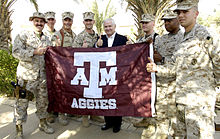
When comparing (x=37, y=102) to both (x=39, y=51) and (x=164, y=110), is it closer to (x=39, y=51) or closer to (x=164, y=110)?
(x=39, y=51)

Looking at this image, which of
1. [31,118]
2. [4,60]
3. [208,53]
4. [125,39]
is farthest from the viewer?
[4,60]

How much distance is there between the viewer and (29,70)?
2.99 m

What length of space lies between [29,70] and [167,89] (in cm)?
251

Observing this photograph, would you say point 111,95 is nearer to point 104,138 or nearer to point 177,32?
point 104,138

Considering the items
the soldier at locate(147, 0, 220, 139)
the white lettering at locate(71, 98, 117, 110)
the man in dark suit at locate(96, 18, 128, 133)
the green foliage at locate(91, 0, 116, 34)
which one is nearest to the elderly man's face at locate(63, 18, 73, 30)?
the man in dark suit at locate(96, 18, 128, 133)

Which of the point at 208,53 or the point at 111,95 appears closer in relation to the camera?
the point at 208,53

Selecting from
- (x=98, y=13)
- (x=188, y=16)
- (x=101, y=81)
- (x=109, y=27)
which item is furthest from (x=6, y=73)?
(x=98, y=13)

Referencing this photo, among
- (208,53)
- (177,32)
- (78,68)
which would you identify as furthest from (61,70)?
(208,53)

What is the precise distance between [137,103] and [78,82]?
1166mm

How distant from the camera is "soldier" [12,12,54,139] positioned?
2.89 m

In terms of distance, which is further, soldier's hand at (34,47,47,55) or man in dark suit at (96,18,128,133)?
man in dark suit at (96,18,128,133)

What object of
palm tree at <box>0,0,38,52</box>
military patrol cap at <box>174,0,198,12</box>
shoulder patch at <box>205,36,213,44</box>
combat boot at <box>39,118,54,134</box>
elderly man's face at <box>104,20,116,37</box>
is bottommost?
combat boot at <box>39,118,54,134</box>

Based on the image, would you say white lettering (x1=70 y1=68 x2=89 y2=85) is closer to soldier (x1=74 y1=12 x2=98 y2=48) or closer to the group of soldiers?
the group of soldiers

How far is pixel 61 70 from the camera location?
10.4 feet
